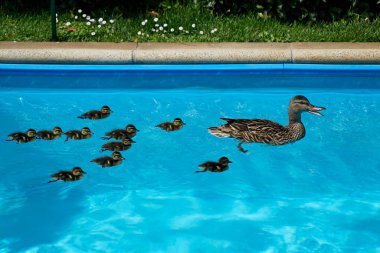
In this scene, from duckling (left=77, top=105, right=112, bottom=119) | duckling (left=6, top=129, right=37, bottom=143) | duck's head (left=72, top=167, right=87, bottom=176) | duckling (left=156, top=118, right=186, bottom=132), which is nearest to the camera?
duck's head (left=72, top=167, right=87, bottom=176)

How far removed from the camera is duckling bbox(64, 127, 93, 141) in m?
8.12

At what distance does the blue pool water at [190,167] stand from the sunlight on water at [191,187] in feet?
0.05

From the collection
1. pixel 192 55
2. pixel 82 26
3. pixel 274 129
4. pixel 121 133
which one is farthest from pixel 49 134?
pixel 82 26

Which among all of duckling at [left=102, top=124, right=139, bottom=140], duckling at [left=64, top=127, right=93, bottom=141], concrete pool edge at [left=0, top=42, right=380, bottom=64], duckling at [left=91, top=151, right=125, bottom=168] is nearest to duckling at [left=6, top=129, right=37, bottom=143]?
duckling at [left=64, top=127, right=93, bottom=141]

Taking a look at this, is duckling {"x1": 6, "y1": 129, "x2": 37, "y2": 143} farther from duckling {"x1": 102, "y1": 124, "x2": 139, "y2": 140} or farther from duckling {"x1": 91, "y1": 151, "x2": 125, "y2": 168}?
duckling {"x1": 91, "y1": 151, "x2": 125, "y2": 168}

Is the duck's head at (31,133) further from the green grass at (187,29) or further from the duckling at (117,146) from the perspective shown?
the green grass at (187,29)

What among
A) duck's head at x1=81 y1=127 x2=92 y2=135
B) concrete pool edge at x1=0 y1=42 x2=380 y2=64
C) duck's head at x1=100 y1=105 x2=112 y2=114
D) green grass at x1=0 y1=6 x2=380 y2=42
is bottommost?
duck's head at x1=81 y1=127 x2=92 y2=135

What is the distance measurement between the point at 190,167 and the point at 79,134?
1302 millimetres

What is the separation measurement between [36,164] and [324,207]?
2850mm

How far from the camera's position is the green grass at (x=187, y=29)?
9.92 m

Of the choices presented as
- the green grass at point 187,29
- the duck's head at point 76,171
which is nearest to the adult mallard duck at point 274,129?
the duck's head at point 76,171

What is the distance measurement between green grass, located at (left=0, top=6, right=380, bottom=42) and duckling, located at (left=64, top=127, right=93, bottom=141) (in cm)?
208

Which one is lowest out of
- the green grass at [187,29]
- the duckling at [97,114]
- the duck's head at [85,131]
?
the duck's head at [85,131]

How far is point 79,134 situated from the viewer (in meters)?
8.13
